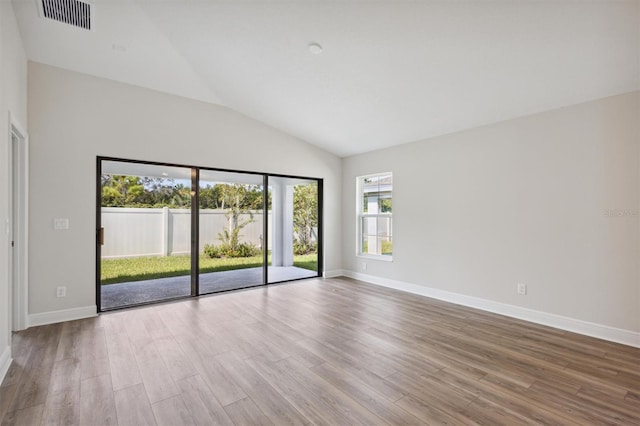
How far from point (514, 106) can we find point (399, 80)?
1392mm

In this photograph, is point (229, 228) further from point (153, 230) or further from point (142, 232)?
point (142, 232)

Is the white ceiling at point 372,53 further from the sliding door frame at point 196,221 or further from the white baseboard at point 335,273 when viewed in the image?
the white baseboard at point 335,273

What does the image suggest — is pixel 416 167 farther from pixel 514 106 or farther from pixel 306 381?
pixel 306 381

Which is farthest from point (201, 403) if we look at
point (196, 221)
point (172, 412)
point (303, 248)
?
point (303, 248)

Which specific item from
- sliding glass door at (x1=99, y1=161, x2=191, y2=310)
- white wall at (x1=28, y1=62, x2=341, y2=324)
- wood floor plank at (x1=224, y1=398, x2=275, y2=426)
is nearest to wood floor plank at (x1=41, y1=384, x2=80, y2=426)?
wood floor plank at (x1=224, y1=398, x2=275, y2=426)

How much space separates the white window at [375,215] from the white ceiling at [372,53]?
1.33m

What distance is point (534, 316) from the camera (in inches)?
143

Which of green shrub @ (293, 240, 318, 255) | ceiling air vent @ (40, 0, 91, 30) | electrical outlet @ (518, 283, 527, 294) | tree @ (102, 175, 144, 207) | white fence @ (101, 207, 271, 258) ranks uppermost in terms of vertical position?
ceiling air vent @ (40, 0, 91, 30)

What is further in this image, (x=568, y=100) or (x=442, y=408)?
(x=568, y=100)

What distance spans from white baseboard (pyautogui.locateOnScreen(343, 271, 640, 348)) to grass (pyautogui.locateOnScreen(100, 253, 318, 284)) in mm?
2840

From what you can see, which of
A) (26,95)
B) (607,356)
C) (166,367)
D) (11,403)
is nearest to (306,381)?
(166,367)

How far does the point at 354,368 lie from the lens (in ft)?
8.24

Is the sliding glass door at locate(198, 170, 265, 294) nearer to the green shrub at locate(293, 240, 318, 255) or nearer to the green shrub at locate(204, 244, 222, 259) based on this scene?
the green shrub at locate(204, 244, 222, 259)

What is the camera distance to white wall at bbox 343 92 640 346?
10.1ft
